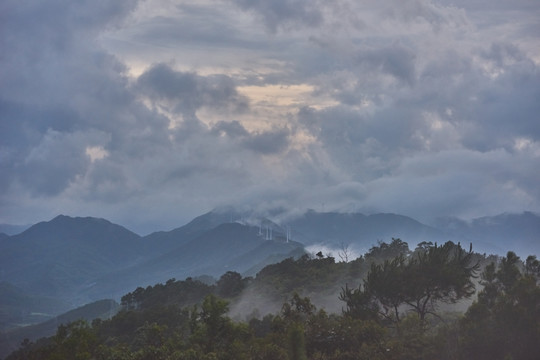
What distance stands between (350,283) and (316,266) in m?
20.4

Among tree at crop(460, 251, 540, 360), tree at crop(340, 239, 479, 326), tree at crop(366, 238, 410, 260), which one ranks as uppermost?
tree at crop(366, 238, 410, 260)

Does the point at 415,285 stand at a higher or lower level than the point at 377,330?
higher

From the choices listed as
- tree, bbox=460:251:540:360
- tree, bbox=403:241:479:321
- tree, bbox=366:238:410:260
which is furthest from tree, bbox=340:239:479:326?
tree, bbox=366:238:410:260

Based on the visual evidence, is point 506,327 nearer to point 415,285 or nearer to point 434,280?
point 434,280

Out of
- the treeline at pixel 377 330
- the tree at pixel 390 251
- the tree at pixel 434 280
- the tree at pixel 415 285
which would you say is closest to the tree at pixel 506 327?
the treeline at pixel 377 330

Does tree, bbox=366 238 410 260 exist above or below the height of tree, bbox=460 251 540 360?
above

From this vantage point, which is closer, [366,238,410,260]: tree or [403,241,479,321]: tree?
[403,241,479,321]: tree

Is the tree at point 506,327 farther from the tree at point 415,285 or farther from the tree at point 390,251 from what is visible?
the tree at point 390,251

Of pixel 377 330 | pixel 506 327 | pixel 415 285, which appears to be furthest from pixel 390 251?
pixel 377 330

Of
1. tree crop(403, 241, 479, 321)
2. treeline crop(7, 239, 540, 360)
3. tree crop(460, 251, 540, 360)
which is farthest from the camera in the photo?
tree crop(403, 241, 479, 321)

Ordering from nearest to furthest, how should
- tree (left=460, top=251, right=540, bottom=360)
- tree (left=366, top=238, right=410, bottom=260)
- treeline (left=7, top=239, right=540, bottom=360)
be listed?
1. treeline (left=7, top=239, right=540, bottom=360)
2. tree (left=460, top=251, right=540, bottom=360)
3. tree (left=366, top=238, right=410, bottom=260)

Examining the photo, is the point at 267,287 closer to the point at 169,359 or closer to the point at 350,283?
the point at 350,283

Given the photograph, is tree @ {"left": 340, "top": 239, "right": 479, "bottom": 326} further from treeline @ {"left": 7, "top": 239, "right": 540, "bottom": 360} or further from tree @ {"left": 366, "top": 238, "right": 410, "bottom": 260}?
tree @ {"left": 366, "top": 238, "right": 410, "bottom": 260}

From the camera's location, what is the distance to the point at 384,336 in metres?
43.5
